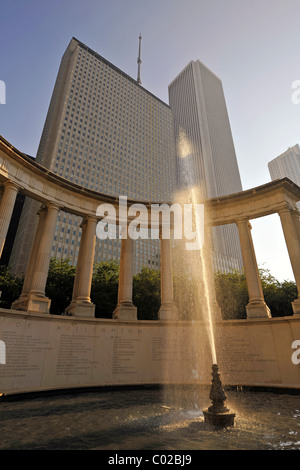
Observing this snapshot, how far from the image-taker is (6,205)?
22906mm

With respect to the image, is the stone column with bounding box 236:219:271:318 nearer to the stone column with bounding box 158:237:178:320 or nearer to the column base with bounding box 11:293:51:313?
the stone column with bounding box 158:237:178:320

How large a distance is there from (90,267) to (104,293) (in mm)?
15871

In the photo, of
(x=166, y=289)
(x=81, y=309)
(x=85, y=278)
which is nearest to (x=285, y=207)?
(x=166, y=289)

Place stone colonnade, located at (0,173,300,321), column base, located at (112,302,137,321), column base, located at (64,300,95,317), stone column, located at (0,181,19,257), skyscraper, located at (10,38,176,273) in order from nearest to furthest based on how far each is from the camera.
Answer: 1. stone column, located at (0,181,19,257)
2. stone colonnade, located at (0,173,300,321)
3. column base, located at (64,300,95,317)
4. column base, located at (112,302,137,321)
5. skyscraper, located at (10,38,176,273)

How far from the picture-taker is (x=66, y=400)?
16547mm

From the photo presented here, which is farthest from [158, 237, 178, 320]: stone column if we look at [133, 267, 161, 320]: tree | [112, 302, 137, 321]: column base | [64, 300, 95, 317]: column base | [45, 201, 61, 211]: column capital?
[133, 267, 161, 320]: tree

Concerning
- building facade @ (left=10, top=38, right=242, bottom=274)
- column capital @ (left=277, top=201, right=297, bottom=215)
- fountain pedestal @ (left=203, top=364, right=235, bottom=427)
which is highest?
building facade @ (left=10, top=38, right=242, bottom=274)

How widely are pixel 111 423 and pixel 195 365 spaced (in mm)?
14680

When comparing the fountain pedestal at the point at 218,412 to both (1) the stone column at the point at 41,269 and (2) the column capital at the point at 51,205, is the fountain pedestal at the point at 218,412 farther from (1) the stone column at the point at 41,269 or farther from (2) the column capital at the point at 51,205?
(2) the column capital at the point at 51,205

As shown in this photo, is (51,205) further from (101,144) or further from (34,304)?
(101,144)

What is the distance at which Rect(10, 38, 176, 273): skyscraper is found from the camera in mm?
120438

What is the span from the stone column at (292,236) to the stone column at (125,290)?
16.2 meters

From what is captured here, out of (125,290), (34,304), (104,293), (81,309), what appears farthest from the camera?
(104,293)

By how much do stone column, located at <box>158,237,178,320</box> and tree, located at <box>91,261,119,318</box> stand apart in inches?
624
